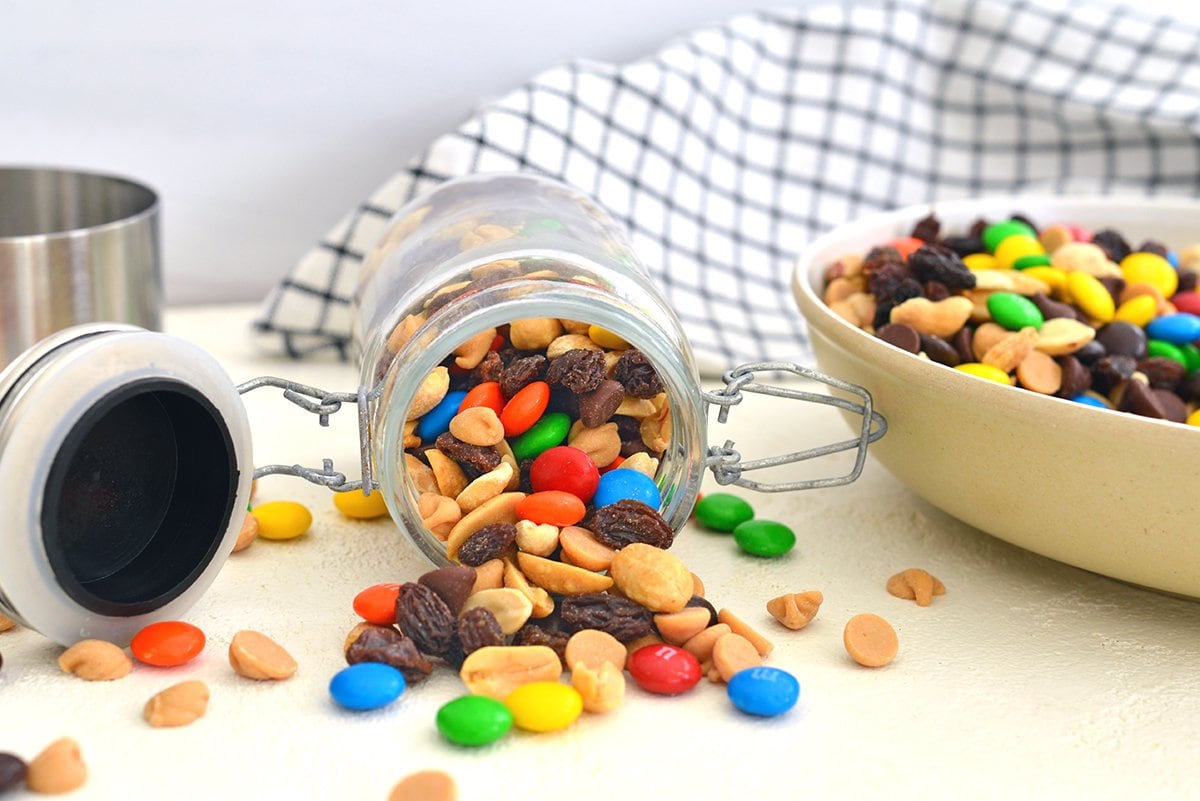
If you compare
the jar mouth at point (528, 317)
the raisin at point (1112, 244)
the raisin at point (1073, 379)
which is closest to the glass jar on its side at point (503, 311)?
the jar mouth at point (528, 317)

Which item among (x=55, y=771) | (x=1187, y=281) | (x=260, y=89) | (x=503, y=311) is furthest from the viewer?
(x=260, y=89)

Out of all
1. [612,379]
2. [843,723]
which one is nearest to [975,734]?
[843,723]

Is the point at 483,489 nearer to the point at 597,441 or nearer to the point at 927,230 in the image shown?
the point at 597,441

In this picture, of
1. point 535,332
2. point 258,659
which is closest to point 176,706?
point 258,659

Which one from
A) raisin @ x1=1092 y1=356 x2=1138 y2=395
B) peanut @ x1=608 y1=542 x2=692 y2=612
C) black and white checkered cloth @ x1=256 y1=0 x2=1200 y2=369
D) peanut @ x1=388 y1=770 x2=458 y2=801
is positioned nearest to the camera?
peanut @ x1=388 y1=770 x2=458 y2=801

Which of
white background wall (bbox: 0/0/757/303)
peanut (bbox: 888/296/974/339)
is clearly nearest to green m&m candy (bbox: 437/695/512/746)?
peanut (bbox: 888/296/974/339)

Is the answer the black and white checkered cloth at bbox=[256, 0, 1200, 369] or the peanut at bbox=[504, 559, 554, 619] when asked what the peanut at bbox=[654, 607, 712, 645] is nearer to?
the peanut at bbox=[504, 559, 554, 619]
